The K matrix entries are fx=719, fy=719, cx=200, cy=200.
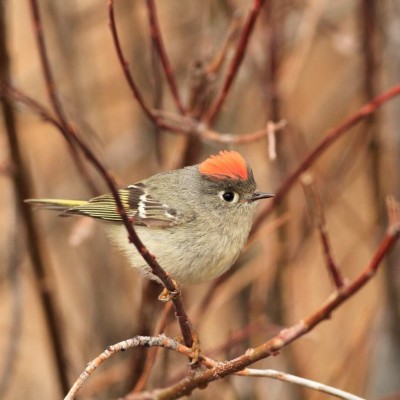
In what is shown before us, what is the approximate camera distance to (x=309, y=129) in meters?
5.06

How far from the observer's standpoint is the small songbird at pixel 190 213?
8.13 feet

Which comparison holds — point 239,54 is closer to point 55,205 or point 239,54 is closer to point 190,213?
point 190,213

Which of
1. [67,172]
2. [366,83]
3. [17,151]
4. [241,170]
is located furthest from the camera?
[67,172]

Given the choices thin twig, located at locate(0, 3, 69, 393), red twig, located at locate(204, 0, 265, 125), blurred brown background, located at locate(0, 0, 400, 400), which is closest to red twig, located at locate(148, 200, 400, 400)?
red twig, located at locate(204, 0, 265, 125)

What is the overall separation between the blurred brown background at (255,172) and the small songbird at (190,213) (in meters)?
0.21

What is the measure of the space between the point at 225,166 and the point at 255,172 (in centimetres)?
190

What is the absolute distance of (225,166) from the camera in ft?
8.29

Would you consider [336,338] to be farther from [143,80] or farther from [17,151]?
[17,151]

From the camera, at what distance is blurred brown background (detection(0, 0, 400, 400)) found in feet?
11.1

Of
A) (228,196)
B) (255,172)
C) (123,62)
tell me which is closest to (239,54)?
(123,62)

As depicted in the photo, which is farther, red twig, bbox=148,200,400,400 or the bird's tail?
the bird's tail

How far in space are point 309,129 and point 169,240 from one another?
8.97 feet

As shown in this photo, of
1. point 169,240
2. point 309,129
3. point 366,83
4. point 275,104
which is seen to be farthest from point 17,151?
point 309,129

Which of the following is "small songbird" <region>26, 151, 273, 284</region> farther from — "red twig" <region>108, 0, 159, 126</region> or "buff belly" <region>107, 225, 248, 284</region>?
"red twig" <region>108, 0, 159, 126</region>
